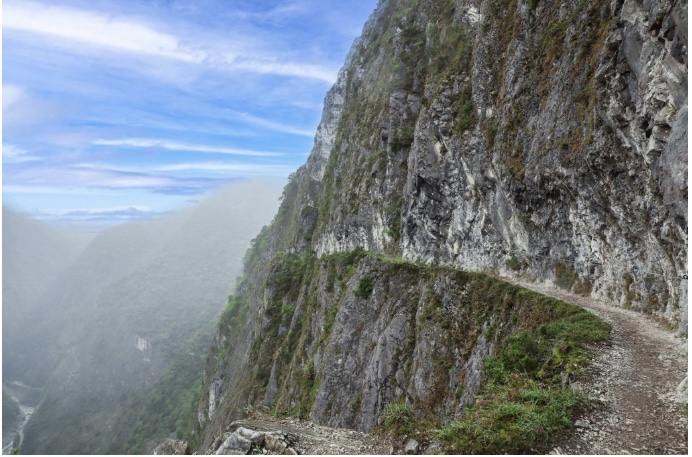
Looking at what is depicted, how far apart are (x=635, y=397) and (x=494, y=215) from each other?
56.5 ft

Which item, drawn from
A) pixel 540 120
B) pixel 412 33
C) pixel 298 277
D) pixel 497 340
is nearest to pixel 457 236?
pixel 540 120

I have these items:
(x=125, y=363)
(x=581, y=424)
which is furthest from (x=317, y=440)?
(x=125, y=363)

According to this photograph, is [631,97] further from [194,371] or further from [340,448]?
[194,371]

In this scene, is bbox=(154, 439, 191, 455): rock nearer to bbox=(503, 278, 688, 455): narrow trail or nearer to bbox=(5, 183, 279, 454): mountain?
bbox=(503, 278, 688, 455): narrow trail

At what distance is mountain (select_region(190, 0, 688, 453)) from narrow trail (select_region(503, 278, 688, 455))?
54 cm

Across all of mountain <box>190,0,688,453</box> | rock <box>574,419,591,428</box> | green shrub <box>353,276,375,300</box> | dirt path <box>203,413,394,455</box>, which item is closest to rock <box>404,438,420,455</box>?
dirt path <box>203,413,394,455</box>

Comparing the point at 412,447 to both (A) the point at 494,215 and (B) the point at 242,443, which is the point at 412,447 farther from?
(A) the point at 494,215

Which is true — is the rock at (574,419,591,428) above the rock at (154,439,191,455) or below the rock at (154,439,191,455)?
above

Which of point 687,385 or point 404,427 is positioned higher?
point 687,385

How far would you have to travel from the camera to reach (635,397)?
8641 mm

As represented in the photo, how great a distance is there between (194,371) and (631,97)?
119996 mm

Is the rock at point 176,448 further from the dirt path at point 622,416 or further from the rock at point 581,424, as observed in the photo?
the rock at point 581,424

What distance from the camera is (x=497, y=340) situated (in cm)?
1752

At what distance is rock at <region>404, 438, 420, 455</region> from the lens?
26.8ft
